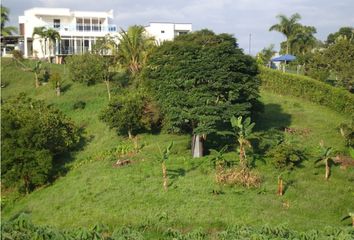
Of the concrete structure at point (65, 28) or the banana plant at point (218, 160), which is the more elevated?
the concrete structure at point (65, 28)

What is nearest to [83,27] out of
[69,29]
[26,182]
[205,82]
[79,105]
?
[69,29]

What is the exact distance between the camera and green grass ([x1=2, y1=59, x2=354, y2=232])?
618 inches

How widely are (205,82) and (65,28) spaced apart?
100 feet

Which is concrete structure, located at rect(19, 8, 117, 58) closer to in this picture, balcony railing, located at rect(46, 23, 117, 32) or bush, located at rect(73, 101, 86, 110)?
balcony railing, located at rect(46, 23, 117, 32)

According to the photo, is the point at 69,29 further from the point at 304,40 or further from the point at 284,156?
the point at 284,156

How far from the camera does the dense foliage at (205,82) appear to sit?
19859mm

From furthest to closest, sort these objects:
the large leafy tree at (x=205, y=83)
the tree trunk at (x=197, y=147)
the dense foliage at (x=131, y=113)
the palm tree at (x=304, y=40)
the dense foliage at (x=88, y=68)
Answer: the palm tree at (x=304, y=40), the dense foliage at (x=88, y=68), the dense foliage at (x=131, y=113), the tree trunk at (x=197, y=147), the large leafy tree at (x=205, y=83)

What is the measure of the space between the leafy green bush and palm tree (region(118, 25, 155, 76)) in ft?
42.4

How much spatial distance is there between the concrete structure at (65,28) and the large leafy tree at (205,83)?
26.4 m

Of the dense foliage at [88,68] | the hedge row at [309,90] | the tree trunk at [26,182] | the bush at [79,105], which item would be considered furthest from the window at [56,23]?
the tree trunk at [26,182]

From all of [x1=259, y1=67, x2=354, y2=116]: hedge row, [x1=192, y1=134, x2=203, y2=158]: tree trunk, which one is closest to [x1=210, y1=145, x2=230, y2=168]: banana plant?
[x1=192, y1=134, x2=203, y2=158]: tree trunk

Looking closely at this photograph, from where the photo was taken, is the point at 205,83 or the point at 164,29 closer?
the point at 205,83

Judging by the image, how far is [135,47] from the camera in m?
30.4

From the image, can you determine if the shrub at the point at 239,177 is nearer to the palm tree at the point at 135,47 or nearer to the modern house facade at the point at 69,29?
the palm tree at the point at 135,47
